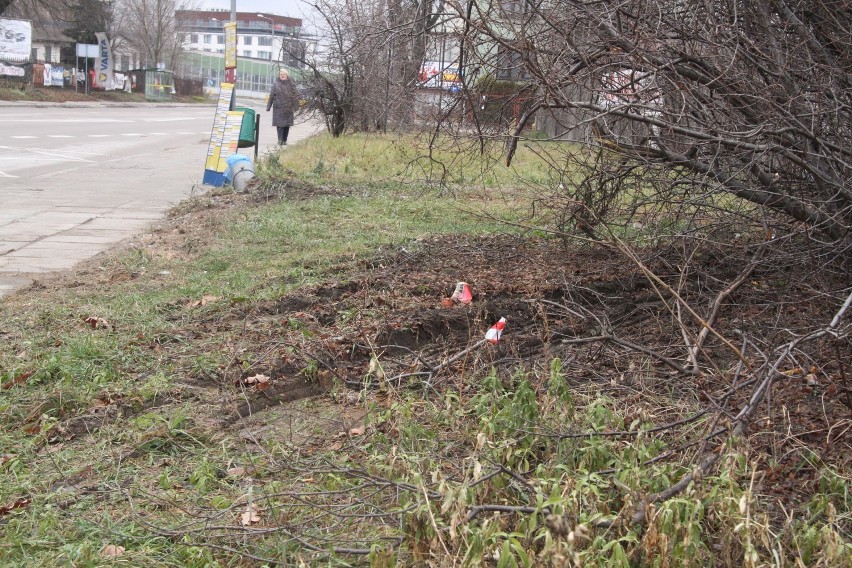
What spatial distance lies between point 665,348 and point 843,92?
6.17 ft

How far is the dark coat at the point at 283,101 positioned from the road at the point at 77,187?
2070 mm

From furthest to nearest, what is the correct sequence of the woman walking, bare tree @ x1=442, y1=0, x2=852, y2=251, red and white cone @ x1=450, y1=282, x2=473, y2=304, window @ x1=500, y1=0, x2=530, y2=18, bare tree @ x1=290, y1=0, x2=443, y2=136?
1. the woman walking
2. bare tree @ x1=290, y1=0, x2=443, y2=136
3. red and white cone @ x1=450, y1=282, x2=473, y2=304
4. window @ x1=500, y1=0, x2=530, y2=18
5. bare tree @ x1=442, y1=0, x2=852, y2=251

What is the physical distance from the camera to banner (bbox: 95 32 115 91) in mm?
59003

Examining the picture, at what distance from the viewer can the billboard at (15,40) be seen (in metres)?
49.4

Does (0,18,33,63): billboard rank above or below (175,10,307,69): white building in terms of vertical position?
below

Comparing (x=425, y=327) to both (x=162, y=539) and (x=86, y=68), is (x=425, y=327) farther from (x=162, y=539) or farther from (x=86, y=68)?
(x=86, y=68)

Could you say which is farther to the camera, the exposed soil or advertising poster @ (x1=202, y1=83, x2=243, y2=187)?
advertising poster @ (x1=202, y1=83, x2=243, y2=187)

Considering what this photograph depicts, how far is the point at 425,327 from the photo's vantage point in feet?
19.2

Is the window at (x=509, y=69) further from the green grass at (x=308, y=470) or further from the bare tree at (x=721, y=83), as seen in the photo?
the green grass at (x=308, y=470)

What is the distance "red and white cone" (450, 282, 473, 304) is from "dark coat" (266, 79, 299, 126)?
16.1m

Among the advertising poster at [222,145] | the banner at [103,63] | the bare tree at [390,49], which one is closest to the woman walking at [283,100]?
the advertising poster at [222,145]

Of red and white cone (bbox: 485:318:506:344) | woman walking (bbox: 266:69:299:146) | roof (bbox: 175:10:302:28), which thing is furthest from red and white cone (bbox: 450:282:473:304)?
roof (bbox: 175:10:302:28)

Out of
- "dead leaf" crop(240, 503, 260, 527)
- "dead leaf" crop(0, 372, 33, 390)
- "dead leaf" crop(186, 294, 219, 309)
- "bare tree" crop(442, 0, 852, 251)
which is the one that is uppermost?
"bare tree" crop(442, 0, 852, 251)

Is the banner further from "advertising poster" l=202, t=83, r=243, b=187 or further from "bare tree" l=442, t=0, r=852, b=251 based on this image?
"bare tree" l=442, t=0, r=852, b=251
